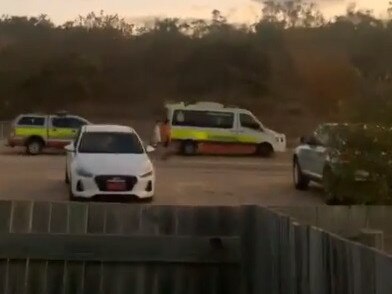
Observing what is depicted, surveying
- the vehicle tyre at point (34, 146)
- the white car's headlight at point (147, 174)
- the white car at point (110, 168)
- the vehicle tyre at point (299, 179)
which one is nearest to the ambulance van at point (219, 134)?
the vehicle tyre at point (34, 146)

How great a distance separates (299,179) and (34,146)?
19.3m

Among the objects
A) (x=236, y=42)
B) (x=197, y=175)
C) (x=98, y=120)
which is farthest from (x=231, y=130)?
(x=236, y=42)

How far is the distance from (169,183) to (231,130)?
49.7ft

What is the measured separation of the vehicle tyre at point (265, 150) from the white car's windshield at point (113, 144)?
2228 cm

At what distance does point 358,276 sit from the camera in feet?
18.3

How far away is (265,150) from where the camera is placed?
4488 cm

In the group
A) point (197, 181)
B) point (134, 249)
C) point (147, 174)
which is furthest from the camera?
point (197, 181)

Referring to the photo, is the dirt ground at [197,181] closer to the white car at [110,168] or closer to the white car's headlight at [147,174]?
the white car's headlight at [147,174]

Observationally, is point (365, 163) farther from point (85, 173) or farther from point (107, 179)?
point (85, 173)

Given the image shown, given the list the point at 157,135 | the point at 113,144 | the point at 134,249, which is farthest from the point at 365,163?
the point at 157,135

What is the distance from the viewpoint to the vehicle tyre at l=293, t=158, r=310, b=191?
26.7m

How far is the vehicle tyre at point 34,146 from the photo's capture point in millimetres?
43781

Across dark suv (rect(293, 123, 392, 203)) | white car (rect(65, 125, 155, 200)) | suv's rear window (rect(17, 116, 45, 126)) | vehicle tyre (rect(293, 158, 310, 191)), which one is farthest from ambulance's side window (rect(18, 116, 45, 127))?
dark suv (rect(293, 123, 392, 203))

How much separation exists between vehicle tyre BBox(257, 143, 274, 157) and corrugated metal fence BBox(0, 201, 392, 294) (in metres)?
35.7
